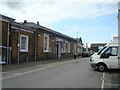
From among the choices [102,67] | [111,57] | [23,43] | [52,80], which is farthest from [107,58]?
[23,43]

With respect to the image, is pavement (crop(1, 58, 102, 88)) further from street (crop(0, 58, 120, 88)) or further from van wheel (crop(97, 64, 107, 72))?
van wheel (crop(97, 64, 107, 72))

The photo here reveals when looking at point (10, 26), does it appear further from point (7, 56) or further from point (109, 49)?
point (109, 49)

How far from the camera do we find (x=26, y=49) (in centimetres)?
2550

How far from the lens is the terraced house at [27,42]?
21.0m

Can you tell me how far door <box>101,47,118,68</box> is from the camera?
49.6ft

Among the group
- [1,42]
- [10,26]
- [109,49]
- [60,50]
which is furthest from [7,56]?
[60,50]

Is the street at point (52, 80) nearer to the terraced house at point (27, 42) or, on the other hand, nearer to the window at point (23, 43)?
the terraced house at point (27, 42)

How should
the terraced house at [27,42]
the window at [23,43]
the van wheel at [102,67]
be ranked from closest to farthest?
the van wheel at [102,67], the terraced house at [27,42], the window at [23,43]

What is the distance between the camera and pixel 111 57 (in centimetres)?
1527

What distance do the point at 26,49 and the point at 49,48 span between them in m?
8.28

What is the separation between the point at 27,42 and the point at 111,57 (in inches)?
516

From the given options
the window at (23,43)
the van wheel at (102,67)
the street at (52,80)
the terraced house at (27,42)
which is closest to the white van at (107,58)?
the van wheel at (102,67)

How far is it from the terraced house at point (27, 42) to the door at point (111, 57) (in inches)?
409

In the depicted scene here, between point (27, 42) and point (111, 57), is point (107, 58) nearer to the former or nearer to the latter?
point (111, 57)
